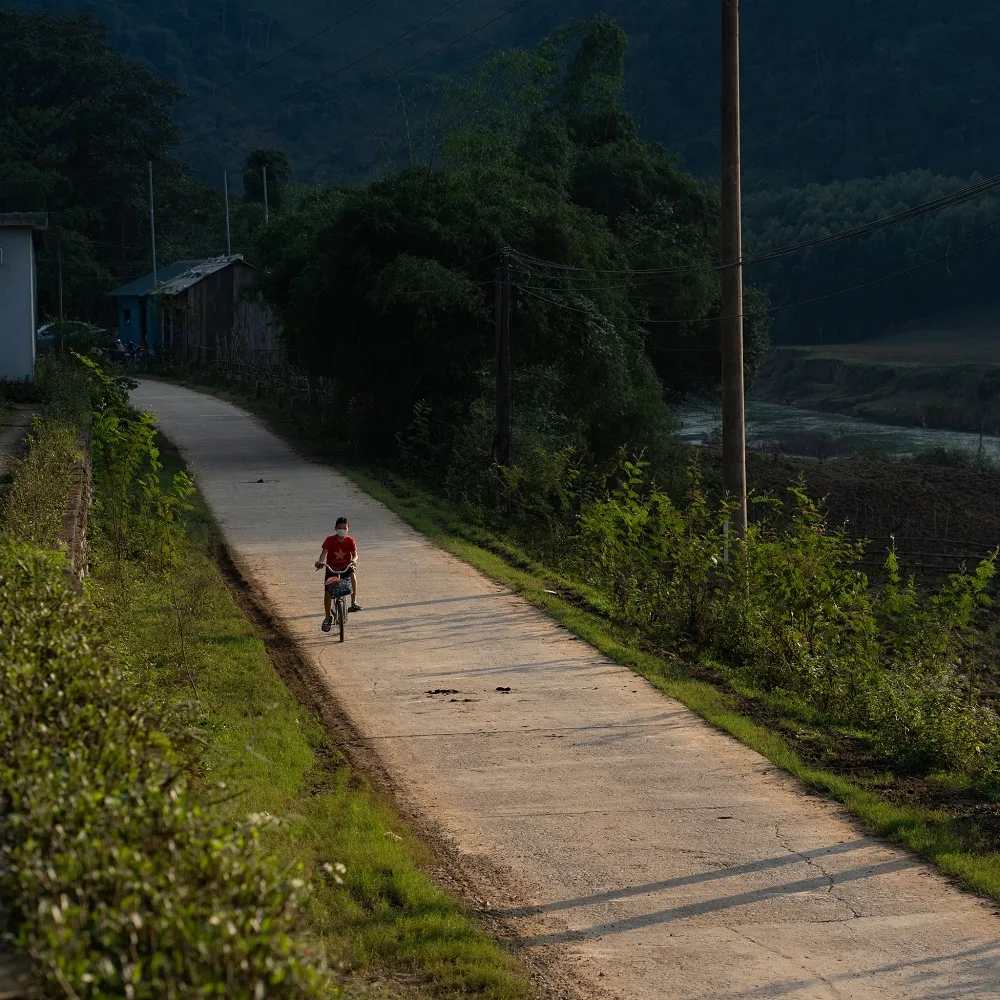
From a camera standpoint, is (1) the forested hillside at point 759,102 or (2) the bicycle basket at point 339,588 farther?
(1) the forested hillside at point 759,102

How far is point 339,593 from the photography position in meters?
13.4

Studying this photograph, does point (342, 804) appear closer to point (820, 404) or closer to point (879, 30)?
point (820, 404)

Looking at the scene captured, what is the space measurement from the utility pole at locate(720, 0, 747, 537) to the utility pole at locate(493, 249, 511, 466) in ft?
23.6

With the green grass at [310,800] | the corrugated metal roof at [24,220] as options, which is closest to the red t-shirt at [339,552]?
the green grass at [310,800]

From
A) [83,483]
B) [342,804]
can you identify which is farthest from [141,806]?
[83,483]

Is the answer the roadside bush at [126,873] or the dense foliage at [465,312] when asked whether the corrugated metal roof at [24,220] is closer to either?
the dense foliage at [465,312]

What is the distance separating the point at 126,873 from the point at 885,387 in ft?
252

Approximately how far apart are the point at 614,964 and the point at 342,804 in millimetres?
2421

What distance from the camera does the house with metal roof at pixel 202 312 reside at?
5394 cm

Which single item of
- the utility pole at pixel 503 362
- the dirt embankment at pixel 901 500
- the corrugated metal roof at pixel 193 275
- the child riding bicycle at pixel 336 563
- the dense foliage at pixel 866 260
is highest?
the dense foliage at pixel 866 260

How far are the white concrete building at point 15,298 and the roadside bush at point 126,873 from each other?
87.9ft

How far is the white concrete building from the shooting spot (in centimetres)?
3056

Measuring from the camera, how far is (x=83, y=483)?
53.6 ft

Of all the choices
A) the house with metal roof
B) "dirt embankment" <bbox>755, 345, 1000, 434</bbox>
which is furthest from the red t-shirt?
"dirt embankment" <bbox>755, 345, 1000, 434</bbox>
